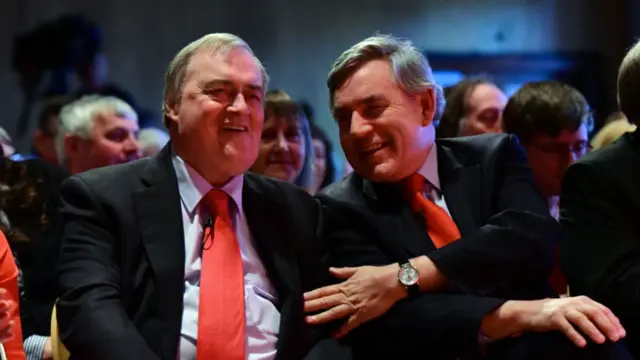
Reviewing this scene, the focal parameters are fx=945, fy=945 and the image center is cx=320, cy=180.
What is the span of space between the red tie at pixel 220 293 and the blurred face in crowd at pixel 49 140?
249 centimetres

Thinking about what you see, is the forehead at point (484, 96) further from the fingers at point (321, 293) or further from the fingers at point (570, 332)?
A: the fingers at point (570, 332)

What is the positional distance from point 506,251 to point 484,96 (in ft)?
5.38

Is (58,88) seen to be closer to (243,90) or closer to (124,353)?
(243,90)

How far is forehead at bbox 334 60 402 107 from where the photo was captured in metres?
2.49

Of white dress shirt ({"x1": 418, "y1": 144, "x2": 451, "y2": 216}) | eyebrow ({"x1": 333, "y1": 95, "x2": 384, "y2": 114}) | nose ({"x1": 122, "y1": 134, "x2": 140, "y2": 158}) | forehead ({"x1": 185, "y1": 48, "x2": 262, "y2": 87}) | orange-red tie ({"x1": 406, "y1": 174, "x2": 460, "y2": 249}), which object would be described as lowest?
nose ({"x1": 122, "y1": 134, "x2": 140, "y2": 158})

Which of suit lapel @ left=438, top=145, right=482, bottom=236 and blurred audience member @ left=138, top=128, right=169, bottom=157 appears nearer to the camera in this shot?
suit lapel @ left=438, top=145, right=482, bottom=236

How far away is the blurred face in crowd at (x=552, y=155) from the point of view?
3215mm

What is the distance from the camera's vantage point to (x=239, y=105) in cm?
234

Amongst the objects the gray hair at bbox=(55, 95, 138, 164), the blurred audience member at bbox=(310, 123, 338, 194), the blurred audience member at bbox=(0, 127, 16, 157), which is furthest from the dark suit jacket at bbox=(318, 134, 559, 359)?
the gray hair at bbox=(55, 95, 138, 164)

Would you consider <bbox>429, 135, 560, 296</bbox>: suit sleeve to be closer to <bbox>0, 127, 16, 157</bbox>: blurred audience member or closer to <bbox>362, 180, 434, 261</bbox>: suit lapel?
<bbox>362, 180, 434, 261</bbox>: suit lapel

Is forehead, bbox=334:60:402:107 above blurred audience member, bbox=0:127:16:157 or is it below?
above

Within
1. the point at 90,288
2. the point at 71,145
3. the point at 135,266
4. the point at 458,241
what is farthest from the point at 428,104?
the point at 71,145

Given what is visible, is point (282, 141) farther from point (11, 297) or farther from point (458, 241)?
point (11, 297)

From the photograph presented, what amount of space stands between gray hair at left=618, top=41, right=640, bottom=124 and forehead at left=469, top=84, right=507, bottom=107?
1.38 metres
